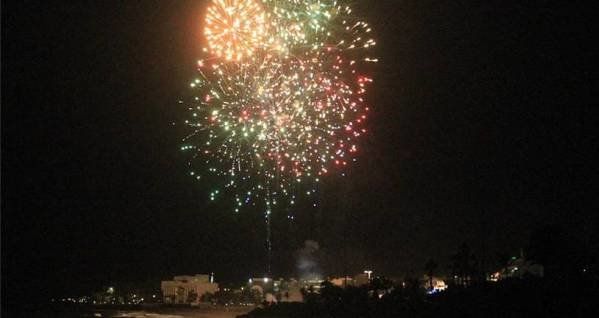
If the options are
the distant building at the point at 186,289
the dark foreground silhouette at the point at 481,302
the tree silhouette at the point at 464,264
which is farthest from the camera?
the distant building at the point at 186,289

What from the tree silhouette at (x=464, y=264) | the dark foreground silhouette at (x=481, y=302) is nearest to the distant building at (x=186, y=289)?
the tree silhouette at (x=464, y=264)

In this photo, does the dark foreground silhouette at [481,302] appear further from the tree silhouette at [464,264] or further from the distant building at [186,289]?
the distant building at [186,289]

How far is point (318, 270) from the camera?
57.0m

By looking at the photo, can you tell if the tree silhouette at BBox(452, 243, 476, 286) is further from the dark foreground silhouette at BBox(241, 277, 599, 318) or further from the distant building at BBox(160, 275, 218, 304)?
the distant building at BBox(160, 275, 218, 304)

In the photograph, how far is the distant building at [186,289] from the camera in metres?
48.6

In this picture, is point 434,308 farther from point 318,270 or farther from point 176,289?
point 318,270

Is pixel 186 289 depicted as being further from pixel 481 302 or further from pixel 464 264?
pixel 481 302

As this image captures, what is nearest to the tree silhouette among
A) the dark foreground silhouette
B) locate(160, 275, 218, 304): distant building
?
the dark foreground silhouette

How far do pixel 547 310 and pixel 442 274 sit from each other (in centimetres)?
4842

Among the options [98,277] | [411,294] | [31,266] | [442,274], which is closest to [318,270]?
[442,274]

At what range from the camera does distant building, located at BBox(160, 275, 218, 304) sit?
4856cm

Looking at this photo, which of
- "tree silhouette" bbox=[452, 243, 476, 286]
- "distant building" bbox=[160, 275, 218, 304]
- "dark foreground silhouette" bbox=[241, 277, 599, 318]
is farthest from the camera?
"distant building" bbox=[160, 275, 218, 304]

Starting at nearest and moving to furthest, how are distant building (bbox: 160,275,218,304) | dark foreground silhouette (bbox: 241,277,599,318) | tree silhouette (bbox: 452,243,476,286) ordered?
dark foreground silhouette (bbox: 241,277,599,318) < tree silhouette (bbox: 452,243,476,286) < distant building (bbox: 160,275,218,304)

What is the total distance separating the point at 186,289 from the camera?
163 feet
